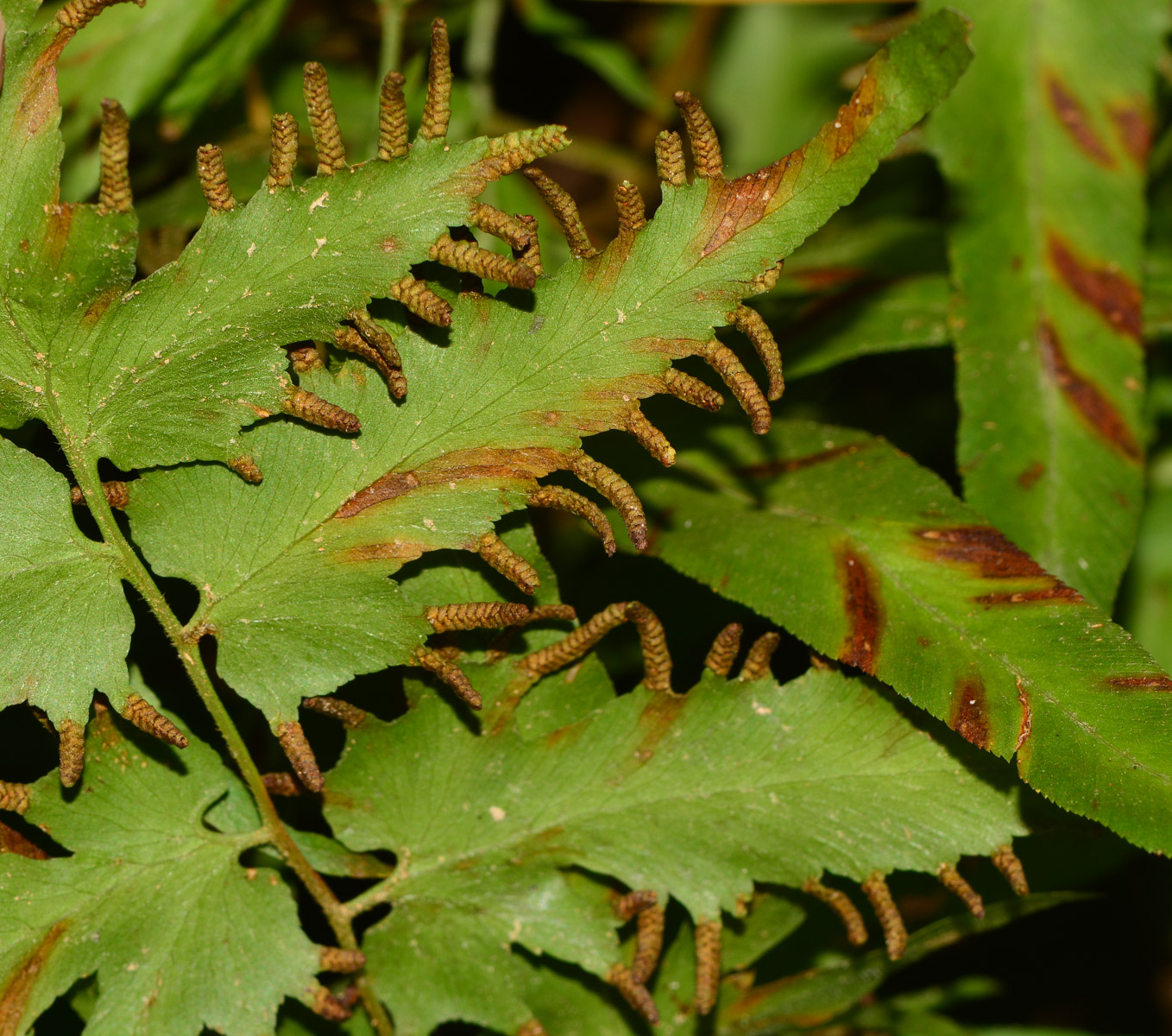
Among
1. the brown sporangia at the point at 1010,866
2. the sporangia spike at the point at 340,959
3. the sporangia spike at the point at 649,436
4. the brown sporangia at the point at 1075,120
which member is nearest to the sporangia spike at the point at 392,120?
the sporangia spike at the point at 649,436

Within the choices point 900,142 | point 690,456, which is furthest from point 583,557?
point 900,142

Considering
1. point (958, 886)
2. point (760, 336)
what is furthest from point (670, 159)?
point (958, 886)

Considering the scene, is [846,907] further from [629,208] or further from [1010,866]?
[629,208]

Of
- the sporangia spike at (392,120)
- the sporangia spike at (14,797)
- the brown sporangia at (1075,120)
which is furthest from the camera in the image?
the brown sporangia at (1075,120)

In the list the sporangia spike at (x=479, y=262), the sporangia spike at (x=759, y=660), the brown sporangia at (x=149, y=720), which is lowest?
the brown sporangia at (x=149, y=720)

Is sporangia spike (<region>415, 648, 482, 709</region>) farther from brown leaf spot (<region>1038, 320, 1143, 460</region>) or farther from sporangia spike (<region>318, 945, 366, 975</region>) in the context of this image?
brown leaf spot (<region>1038, 320, 1143, 460</region>)

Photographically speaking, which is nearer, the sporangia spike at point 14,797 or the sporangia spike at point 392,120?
the sporangia spike at point 392,120

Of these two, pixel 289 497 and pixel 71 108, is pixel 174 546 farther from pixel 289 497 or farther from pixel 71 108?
pixel 71 108

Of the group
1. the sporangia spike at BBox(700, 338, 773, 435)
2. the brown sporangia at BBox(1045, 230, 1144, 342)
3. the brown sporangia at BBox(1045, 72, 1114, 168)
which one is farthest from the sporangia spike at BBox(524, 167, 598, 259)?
the brown sporangia at BBox(1045, 72, 1114, 168)

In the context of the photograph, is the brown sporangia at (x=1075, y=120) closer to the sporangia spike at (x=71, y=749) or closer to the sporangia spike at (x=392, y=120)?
the sporangia spike at (x=392, y=120)
